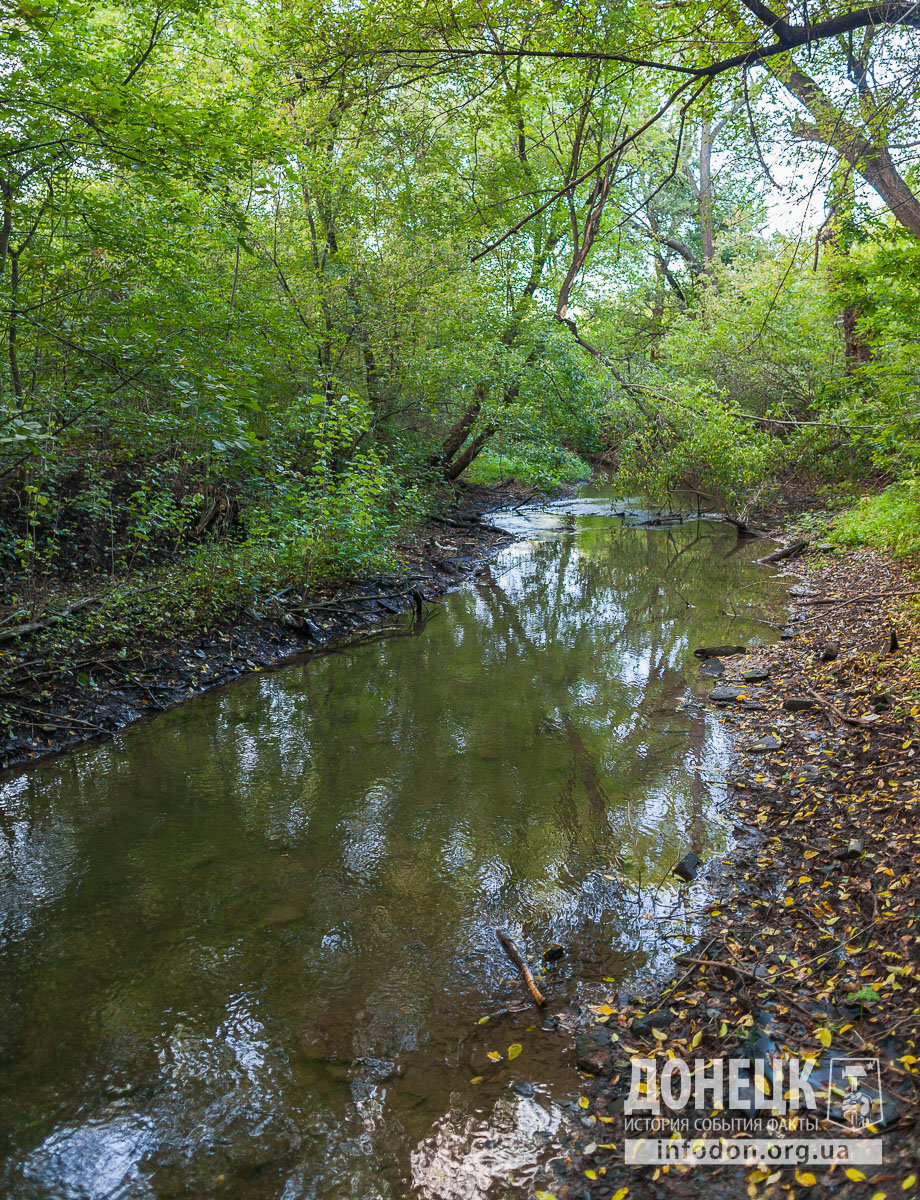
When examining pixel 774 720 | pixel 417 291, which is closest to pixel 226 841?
pixel 774 720

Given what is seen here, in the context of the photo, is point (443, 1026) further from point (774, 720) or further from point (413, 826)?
Result: point (774, 720)

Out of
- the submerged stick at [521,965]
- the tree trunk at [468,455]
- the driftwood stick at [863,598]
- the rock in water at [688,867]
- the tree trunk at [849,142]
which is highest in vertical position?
the tree trunk at [468,455]

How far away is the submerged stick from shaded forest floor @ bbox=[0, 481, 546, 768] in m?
4.59

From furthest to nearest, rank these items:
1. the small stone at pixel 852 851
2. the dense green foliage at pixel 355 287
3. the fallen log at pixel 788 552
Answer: the fallen log at pixel 788 552, the dense green foliage at pixel 355 287, the small stone at pixel 852 851

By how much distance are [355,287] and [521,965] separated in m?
12.5

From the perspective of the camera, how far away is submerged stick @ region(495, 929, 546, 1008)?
3.26 m

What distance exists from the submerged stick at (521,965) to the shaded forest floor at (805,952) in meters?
0.25

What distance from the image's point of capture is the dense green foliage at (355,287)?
5379 millimetres

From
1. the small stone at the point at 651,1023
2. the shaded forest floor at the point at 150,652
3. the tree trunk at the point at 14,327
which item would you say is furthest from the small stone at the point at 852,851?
the tree trunk at the point at 14,327

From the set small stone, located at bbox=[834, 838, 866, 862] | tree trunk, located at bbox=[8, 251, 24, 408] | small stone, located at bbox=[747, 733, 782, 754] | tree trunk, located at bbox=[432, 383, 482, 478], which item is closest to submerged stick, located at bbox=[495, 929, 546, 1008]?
small stone, located at bbox=[834, 838, 866, 862]

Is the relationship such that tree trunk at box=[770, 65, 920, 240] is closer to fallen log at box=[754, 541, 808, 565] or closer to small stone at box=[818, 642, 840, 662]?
small stone at box=[818, 642, 840, 662]

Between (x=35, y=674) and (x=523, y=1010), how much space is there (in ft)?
17.7

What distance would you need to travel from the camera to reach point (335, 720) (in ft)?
22.8

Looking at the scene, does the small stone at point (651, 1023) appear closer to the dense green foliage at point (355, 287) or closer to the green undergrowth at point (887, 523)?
the dense green foliage at point (355, 287)
